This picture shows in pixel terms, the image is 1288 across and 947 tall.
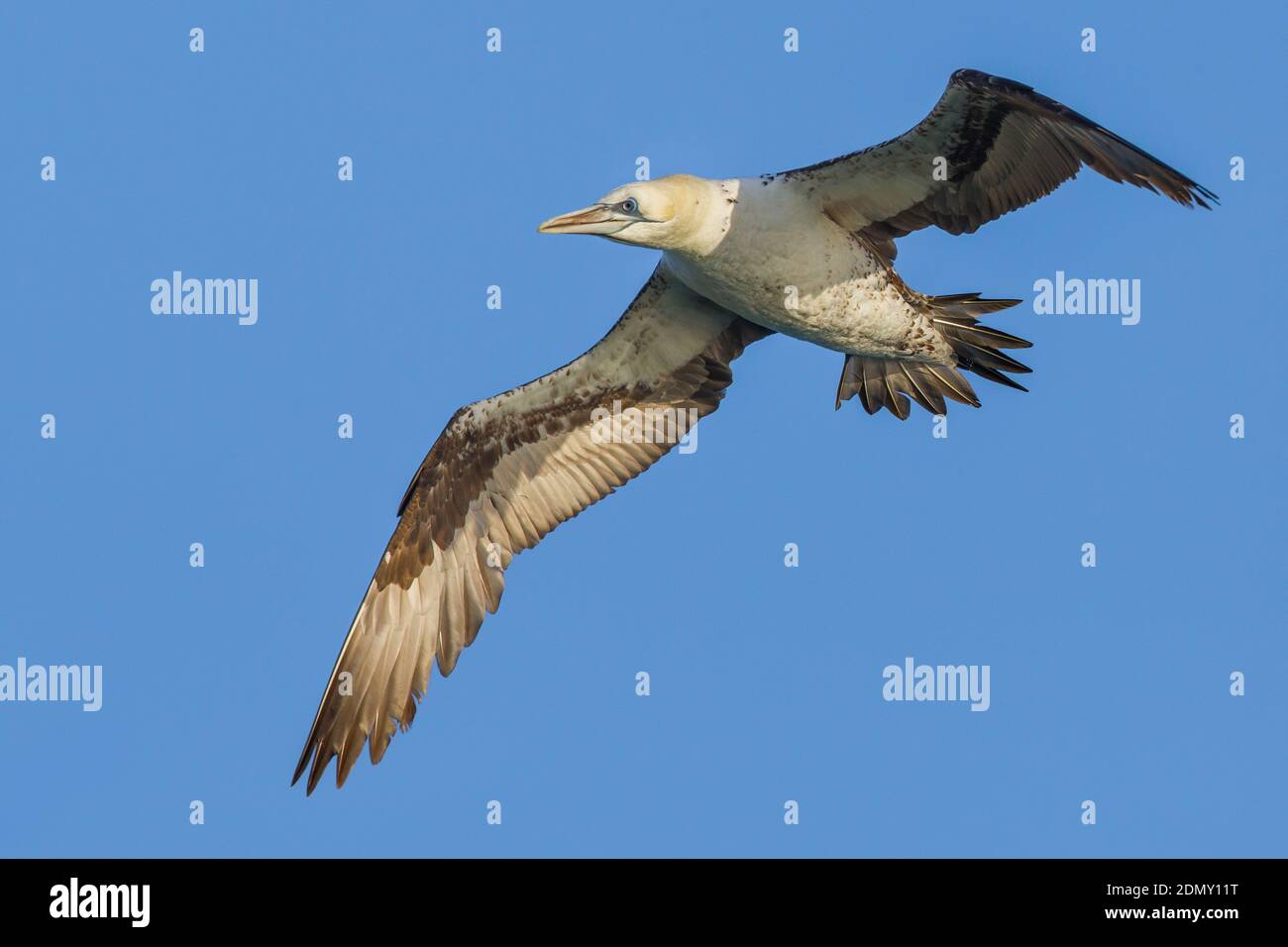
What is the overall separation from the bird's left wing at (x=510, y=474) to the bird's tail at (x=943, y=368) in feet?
3.37

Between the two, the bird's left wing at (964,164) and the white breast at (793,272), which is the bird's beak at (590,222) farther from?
the bird's left wing at (964,164)

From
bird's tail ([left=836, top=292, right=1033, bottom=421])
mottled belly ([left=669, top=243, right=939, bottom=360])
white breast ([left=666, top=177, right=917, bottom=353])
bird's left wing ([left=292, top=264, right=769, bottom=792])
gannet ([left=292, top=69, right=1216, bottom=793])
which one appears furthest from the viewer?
bird's left wing ([left=292, top=264, right=769, bottom=792])

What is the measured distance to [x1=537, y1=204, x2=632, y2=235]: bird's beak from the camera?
14.9 metres

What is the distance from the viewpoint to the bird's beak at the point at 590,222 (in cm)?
1488

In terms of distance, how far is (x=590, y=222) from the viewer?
14984 mm

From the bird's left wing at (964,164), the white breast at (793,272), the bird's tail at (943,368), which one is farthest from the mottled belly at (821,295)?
the bird's left wing at (964,164)

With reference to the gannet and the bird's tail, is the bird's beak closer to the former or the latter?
the gannet

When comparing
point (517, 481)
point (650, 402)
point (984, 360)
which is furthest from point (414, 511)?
point (984, 360)

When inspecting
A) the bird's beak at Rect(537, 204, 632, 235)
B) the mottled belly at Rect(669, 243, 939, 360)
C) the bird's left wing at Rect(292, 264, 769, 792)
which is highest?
the bird's beak at Rect(537, 204, 632, 235)

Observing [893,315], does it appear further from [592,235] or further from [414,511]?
[414,511]

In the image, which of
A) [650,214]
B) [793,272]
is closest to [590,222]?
[650,214]

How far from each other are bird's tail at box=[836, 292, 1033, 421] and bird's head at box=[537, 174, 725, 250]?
2.29 meters

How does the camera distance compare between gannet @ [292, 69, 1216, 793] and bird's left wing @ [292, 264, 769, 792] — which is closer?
gannet @ [292, 69, 1216, 793]

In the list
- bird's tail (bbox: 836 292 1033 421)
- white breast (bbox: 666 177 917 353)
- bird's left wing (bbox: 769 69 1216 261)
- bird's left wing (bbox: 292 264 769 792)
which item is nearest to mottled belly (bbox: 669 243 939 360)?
white breast (bbox: 666 177 917 353)
